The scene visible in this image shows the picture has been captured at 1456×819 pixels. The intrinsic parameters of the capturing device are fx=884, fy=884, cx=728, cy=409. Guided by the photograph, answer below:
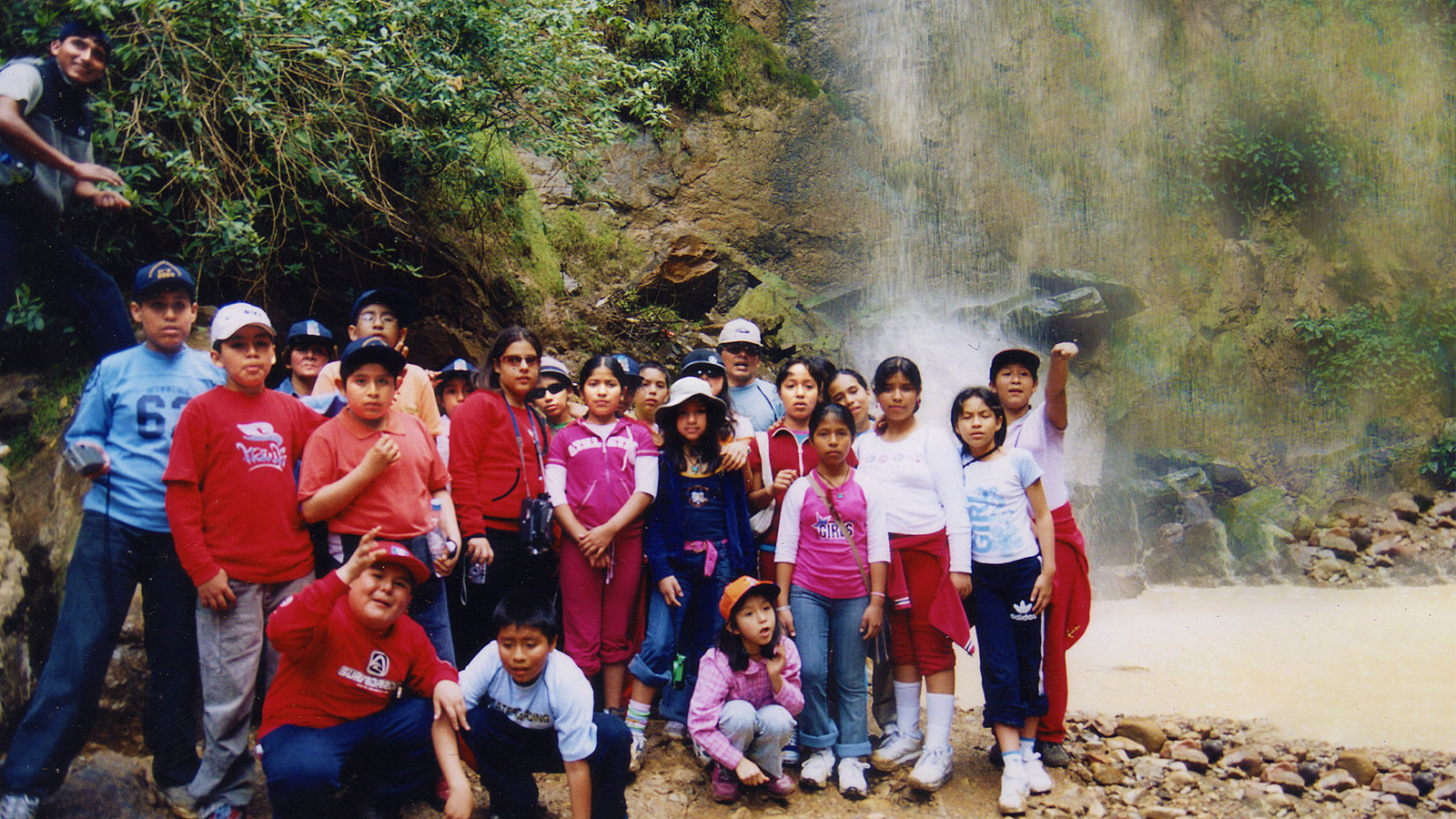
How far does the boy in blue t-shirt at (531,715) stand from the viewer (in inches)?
123

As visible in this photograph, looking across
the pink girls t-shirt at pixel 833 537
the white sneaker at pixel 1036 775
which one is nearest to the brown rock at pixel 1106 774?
the white sneaker at pixel 1036 775

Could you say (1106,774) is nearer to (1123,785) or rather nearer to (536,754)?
(1123,785)

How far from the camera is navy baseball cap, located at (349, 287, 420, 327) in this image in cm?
427

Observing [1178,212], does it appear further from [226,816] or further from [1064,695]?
[226,816]

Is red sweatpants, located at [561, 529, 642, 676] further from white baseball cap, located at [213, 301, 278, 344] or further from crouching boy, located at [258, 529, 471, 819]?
white baseball cap, located at [213, 301, 278, 344]

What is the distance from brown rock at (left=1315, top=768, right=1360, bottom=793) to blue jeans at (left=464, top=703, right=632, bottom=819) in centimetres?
327

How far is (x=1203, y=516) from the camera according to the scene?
33.2ft

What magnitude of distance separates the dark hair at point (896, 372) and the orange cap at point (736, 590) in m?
1.07

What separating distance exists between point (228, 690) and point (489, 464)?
133 cm

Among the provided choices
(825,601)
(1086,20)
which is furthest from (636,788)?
(1086,20)

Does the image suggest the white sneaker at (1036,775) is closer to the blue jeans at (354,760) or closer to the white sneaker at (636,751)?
the white sneaker at (636,751)

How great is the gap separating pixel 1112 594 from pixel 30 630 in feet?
28.5

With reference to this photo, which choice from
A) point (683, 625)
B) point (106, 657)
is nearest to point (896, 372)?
point (683, 625)

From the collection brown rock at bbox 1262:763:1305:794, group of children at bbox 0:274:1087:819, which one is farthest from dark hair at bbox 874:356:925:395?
brown rock at bbox 1262:763:1305:794
